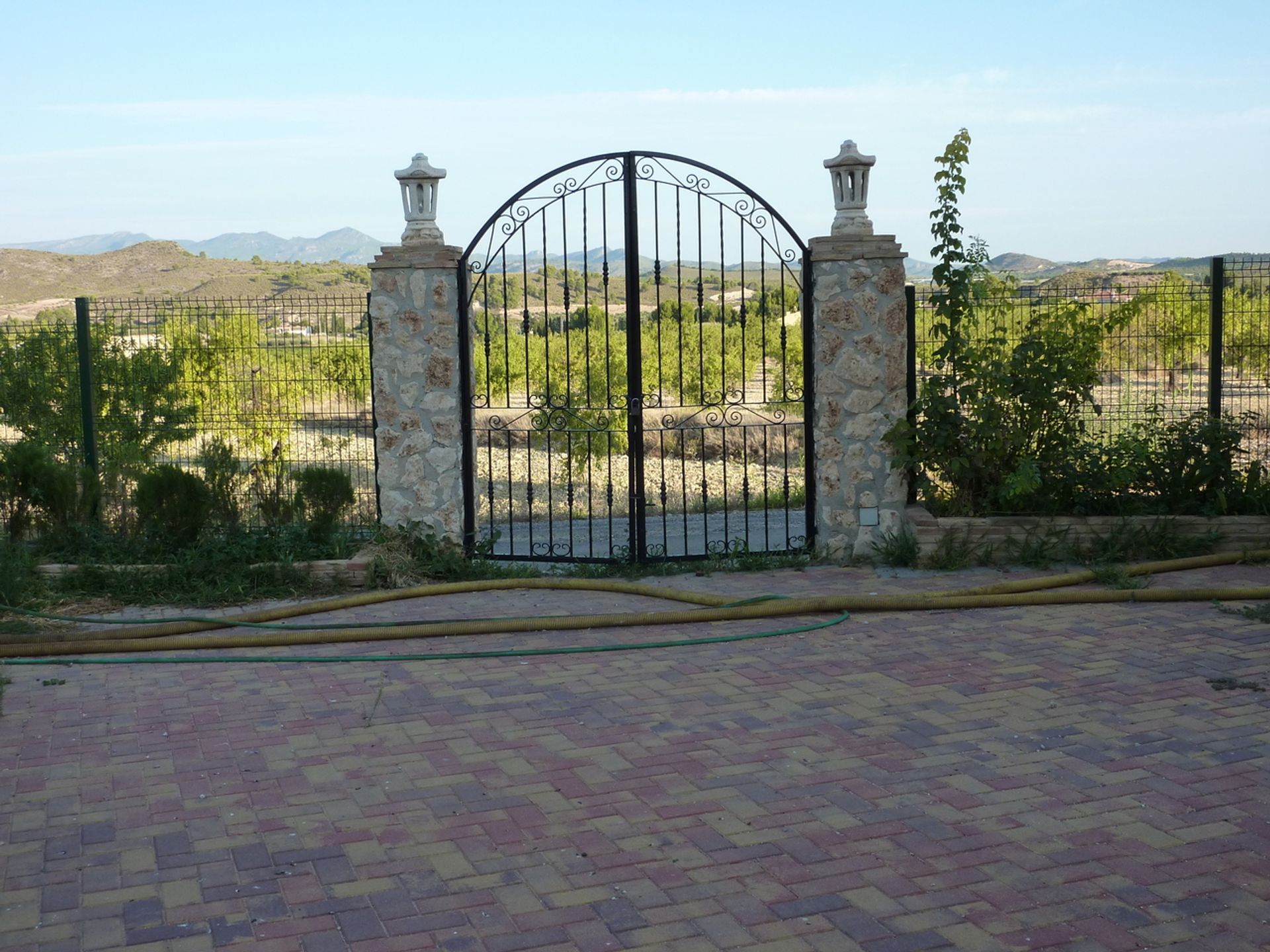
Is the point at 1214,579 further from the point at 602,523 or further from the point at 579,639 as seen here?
the point at 602,523

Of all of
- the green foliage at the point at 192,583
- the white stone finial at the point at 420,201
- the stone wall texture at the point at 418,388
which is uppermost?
the white stone finial at the point at 420,201

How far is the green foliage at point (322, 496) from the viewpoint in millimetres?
9328

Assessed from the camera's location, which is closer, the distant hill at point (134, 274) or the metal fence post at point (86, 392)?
the metal fence post at point (86, 392)

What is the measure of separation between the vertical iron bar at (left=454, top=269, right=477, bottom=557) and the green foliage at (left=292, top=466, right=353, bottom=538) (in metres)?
0.90

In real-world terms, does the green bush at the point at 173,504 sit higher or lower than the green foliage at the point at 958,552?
higher

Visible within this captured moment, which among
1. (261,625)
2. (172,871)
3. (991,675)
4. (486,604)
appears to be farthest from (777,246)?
(172,871)

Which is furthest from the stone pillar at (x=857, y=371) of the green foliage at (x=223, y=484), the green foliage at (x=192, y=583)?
the green foliage at (x=223, y=484)

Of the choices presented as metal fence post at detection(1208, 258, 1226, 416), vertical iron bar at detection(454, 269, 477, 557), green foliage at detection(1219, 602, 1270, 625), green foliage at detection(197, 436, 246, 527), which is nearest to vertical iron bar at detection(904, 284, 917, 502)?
metal fence post at detection(1208, 258, 1226, 416)

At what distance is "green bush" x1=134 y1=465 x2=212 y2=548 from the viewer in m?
9.20

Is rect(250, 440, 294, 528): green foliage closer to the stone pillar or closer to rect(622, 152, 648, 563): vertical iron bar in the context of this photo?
rect(622, 152, 648, 563): vertical iron bar

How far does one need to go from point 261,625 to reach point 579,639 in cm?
209

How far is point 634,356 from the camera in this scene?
9.31m

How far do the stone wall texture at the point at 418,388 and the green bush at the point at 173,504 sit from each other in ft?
4.46

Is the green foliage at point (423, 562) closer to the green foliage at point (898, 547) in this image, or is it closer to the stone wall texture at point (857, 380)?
the stone wall texture at point (857, 380)
